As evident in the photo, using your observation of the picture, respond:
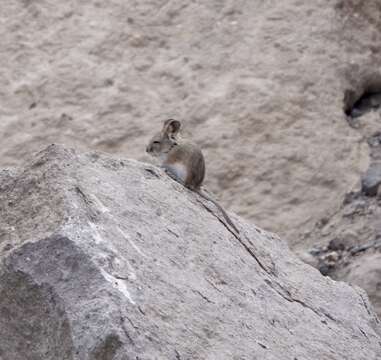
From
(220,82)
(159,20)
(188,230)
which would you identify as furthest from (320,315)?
(159,20)

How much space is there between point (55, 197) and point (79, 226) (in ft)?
0.83

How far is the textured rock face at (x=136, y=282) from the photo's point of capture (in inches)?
162

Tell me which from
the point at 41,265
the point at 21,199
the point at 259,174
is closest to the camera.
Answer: the point at 41,265

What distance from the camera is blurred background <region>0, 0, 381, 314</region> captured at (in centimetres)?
870

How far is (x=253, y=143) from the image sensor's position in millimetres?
8898

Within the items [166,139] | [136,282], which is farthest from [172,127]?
[136,282]

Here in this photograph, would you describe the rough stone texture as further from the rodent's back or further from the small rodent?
the rodent's back

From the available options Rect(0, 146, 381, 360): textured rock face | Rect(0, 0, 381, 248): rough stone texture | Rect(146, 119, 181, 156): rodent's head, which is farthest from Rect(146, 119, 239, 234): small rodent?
Rect(0, 0, 381, 248): rough stone texture

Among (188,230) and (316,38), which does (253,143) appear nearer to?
(316,38)

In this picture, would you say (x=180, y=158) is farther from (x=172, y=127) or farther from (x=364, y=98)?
(x=364, y=98)

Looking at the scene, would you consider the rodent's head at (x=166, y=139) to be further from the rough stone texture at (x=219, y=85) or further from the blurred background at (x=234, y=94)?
the rough stone texture at (x=219, y=85)

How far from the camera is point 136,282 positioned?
13.9 feet

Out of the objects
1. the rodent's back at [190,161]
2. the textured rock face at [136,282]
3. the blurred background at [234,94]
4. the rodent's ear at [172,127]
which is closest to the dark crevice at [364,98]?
the blurred background at [234,94]

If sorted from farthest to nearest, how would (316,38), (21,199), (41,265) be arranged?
1. (316,38)
2. (21,199)
3. (41,265)
